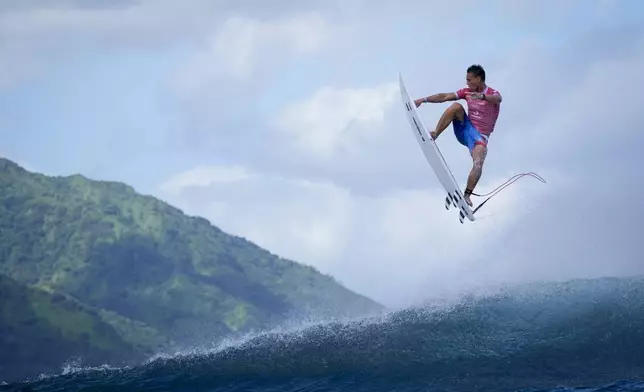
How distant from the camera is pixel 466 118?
14.7 m

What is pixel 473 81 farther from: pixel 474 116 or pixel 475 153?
pixel 475 153

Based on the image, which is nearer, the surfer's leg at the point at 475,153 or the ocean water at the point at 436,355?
the surfer's leg at the point at 475,153

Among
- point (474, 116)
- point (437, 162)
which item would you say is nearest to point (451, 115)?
point (474, 116)

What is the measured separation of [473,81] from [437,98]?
93cm

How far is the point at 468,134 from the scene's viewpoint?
14617 mm

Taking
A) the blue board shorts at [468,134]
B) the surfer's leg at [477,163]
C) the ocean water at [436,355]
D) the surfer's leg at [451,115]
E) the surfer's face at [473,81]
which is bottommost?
the ocean water at [436,355]

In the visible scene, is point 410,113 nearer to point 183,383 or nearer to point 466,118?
point 466,118

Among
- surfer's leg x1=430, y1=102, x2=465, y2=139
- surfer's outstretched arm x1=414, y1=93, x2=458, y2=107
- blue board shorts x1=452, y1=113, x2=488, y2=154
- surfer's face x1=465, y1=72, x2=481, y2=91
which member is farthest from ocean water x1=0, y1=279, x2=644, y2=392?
surfer's face x1=465, y1=72, x2=481, y2=91

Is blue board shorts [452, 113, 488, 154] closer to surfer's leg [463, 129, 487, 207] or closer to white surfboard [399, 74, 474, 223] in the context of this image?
surfer's leg [463, 129, 487, 207]

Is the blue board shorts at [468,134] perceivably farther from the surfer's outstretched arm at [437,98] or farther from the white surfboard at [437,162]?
the white surfboard at [437,162]

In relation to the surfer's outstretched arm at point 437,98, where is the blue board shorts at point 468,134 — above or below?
below

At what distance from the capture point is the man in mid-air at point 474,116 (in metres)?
14.3

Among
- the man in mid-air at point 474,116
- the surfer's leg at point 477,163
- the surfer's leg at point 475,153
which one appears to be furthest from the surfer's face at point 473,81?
the surfer's leg at point 477,163

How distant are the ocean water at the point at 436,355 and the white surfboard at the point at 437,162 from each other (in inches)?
123
